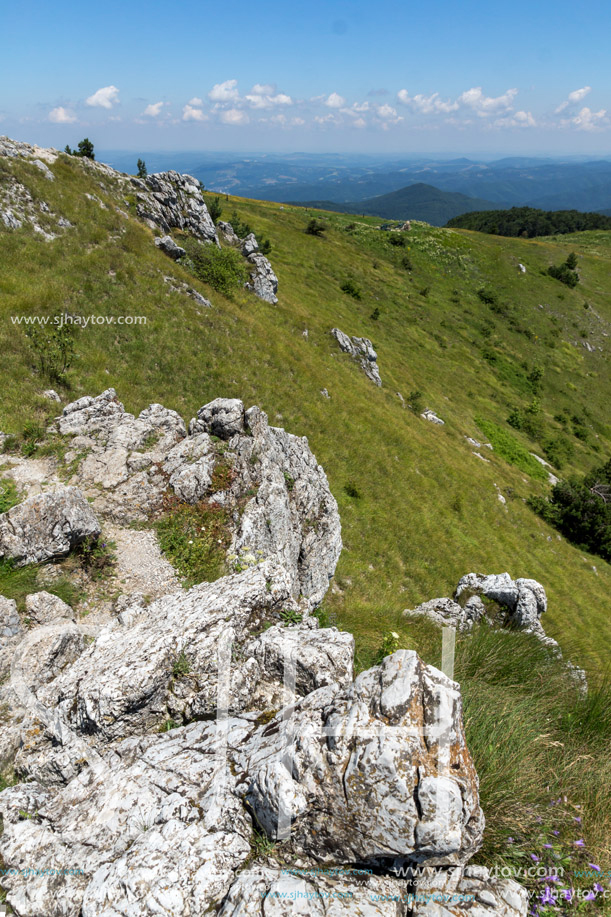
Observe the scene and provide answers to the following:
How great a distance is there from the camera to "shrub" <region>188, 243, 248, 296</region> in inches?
1449

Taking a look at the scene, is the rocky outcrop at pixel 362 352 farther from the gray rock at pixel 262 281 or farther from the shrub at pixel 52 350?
the shrub at pixel 52 350

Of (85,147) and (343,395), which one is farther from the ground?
(85,147)

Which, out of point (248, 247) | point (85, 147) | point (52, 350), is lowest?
point (52, 350)

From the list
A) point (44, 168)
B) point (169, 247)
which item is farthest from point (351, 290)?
point (44, 168)

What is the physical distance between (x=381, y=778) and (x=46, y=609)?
338 inches

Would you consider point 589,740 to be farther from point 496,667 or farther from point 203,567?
point 203,567

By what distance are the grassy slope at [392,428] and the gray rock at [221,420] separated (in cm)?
521

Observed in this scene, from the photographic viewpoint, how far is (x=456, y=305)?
7412 centimetres

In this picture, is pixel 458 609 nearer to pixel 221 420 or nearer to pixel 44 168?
pixel 221 420

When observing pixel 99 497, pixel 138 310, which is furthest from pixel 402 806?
pixel 138 310

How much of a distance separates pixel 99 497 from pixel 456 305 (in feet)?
251

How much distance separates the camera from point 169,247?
1394 inches

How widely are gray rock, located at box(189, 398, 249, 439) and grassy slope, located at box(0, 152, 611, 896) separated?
521cm

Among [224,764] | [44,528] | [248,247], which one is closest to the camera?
[224,764]
